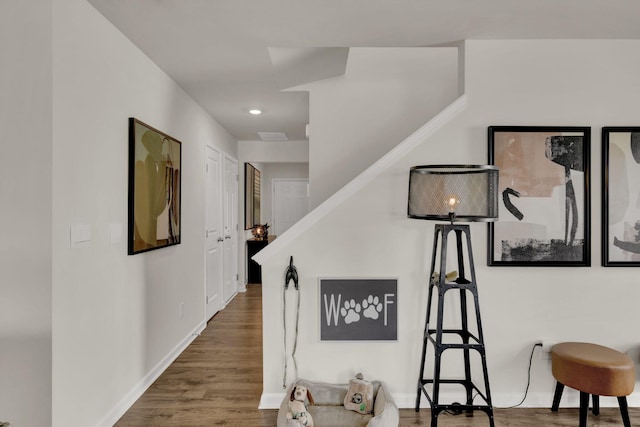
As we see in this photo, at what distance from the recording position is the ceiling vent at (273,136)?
19.2ft

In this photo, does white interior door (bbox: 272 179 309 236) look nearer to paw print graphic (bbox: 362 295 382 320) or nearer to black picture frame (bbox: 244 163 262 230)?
black picture frame (bbox: 244 163 262 230)

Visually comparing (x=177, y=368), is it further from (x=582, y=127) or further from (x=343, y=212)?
(x=582, y=127)

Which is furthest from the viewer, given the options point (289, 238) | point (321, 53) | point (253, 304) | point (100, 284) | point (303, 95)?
point (253, 304)

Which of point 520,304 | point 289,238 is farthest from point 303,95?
point 520,304

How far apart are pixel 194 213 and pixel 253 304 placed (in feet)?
6.32

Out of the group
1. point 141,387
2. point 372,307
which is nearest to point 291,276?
point 372,307

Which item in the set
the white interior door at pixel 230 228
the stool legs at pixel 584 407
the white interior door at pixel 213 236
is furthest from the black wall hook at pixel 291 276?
the white interior door at pixel 230 228

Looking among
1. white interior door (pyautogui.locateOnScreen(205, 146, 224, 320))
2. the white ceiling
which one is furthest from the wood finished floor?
the white ceiling

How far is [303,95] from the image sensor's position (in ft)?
13.1

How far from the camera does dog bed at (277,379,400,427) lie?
7.20 feet

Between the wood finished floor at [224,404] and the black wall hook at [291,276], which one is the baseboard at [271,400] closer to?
the wood finished floor at [224,404]

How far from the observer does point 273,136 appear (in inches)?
238

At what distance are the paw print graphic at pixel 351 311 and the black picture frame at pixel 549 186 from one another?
38.4 inches

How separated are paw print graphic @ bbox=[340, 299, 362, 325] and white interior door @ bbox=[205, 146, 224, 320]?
2429 mm
